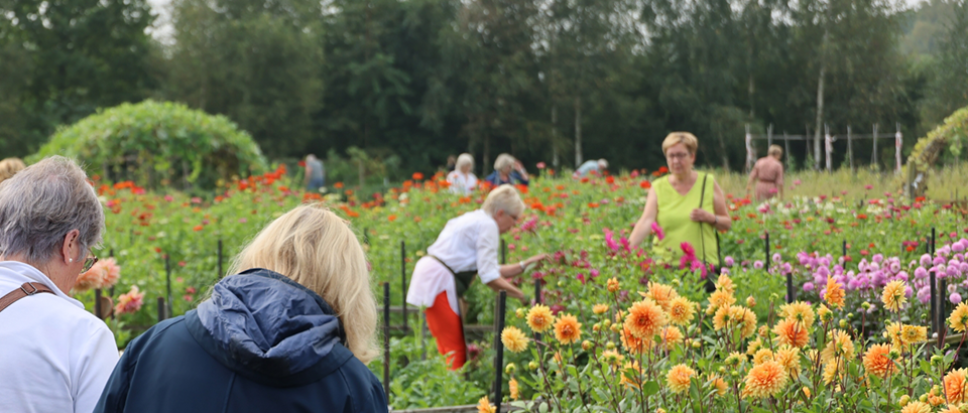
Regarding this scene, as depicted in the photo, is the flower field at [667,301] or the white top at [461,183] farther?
the white top at [461,183]

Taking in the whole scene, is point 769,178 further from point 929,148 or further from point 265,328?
point 265,328

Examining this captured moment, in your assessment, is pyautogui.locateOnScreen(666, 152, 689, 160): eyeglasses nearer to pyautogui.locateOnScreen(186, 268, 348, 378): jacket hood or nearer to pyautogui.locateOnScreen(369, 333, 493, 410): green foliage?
pyautogui.locateOnScreen(369, 333, 493, 410): green foliage

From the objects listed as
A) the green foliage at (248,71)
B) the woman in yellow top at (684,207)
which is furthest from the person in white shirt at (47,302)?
the green foliage at (248,71)

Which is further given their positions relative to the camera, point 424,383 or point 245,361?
point 424,383

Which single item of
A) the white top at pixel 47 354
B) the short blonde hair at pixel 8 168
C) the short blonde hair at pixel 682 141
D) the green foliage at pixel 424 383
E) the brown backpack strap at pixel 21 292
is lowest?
the green foliage at pixel 424 383

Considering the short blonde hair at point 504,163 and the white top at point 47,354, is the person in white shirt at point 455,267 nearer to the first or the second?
the white top at point 47,354

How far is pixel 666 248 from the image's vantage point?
363 cm

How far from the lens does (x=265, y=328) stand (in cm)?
125

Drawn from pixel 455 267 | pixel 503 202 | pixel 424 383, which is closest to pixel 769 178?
pixel 503 202

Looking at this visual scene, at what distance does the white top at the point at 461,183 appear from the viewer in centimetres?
771

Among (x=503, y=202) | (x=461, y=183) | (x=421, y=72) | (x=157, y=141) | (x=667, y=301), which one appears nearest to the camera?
(x=667, y=301)

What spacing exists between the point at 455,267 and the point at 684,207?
1259 mm

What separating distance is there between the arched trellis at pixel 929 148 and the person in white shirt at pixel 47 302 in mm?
3901

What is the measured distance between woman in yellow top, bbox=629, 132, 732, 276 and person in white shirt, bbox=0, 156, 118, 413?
8.90 feet
